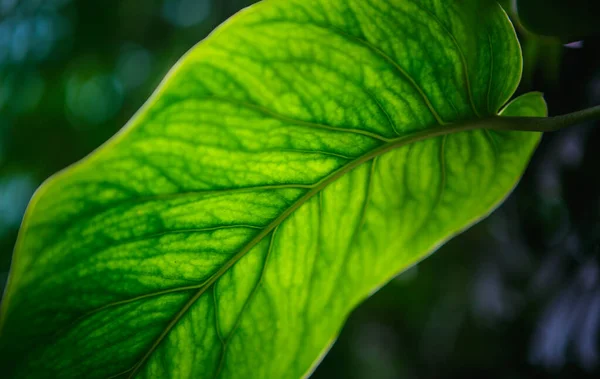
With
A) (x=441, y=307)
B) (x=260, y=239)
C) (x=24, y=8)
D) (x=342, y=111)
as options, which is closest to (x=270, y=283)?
(x=260, y=239)

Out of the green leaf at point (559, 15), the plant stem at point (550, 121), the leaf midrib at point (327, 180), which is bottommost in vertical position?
the leaf midrib at point (327, 180)

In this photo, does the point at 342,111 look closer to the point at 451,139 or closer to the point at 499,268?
the point at 451,139

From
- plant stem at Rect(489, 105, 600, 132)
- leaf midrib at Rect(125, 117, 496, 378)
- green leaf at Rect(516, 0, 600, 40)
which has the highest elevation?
green leaf at Rect(516, 0, 600, 40)

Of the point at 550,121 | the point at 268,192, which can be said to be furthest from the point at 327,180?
the point at 550,121

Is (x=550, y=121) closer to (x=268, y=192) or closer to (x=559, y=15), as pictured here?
(x=559, y=15)

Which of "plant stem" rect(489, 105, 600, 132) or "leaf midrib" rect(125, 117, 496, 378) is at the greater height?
"plant stem" rect(489, 105, 600, 132)

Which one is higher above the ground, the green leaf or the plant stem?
the green leaf
